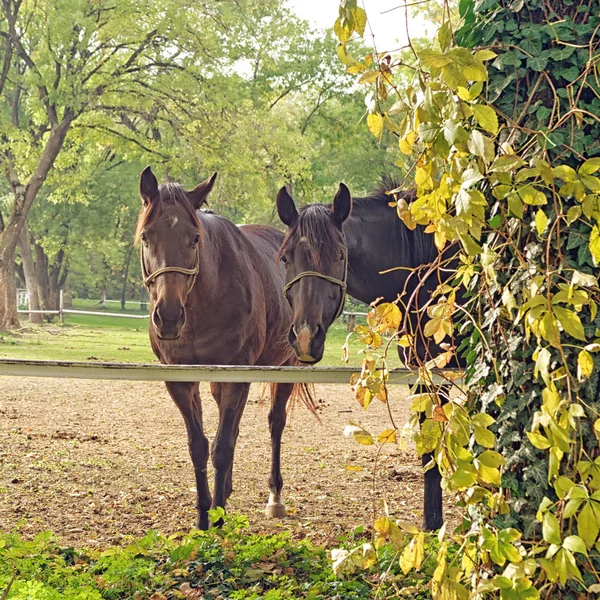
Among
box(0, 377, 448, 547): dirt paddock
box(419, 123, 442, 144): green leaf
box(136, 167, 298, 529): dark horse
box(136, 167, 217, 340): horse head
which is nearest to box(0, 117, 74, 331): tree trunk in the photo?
box(0, 377, 448, 547): dirt paddock

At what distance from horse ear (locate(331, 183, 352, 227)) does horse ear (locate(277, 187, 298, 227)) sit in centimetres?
25

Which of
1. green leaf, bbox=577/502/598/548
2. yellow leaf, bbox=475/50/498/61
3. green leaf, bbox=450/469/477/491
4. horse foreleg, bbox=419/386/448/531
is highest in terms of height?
yellow leaf, bbox=475/50/498/61

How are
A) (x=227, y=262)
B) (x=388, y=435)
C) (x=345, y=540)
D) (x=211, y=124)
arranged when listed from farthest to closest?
(x=211, y=124), (x=227, y=262), (x=345, y=540), (x=388, y=435)

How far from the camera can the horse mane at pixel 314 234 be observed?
4.25 meters

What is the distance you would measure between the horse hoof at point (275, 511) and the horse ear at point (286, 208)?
7.19 ft

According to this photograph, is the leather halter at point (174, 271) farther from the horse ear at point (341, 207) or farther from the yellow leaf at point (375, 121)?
the yellow leaf at point (375, 121)

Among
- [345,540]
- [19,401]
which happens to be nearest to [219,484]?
[345,540]

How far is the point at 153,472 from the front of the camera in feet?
22.4

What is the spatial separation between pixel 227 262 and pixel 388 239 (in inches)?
47.2

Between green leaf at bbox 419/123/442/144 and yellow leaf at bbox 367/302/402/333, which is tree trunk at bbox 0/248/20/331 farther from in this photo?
green leaf at bbox 419/123/442/144

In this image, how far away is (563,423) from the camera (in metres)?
1.86

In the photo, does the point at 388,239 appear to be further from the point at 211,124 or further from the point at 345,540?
the point at 211,124

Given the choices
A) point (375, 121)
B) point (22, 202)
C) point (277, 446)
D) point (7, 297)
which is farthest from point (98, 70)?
point (375, 121)

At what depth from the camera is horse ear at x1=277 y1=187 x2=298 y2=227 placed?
4543 millimetres
